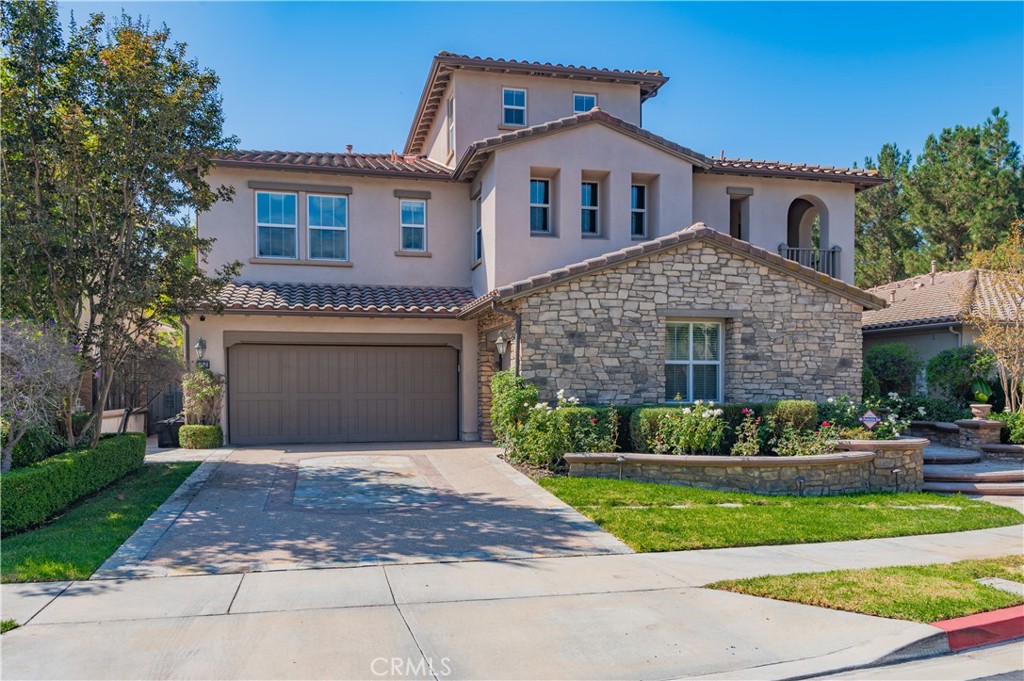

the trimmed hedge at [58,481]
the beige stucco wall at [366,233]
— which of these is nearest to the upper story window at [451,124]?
the beige stucco wall at [366,233]

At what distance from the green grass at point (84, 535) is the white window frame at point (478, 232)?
8595 mm

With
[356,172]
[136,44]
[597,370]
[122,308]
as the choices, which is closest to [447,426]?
[597,370]

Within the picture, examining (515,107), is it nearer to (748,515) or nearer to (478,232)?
(478,232)

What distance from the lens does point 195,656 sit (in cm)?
507

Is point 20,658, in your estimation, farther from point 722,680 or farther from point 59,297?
point 59,297

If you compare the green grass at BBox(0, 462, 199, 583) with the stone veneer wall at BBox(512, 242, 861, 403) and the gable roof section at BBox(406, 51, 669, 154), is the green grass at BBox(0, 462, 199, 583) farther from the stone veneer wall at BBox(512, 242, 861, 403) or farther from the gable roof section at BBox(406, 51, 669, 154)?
the gable roof section at BBox(406, 51, 669, 154)

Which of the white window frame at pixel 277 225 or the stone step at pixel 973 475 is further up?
the white window frame at pixel 277 225

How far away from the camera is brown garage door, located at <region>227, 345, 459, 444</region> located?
16.1 m

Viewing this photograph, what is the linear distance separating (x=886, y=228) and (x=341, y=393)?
2557 centimetres

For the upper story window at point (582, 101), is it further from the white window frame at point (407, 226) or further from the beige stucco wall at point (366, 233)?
the white window frame at point (407, 226)

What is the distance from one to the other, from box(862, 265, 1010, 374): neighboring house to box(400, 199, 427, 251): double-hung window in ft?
40.5

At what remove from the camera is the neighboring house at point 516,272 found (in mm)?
14141

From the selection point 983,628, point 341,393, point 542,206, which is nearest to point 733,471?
point 983,628

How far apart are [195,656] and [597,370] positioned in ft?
32.1
